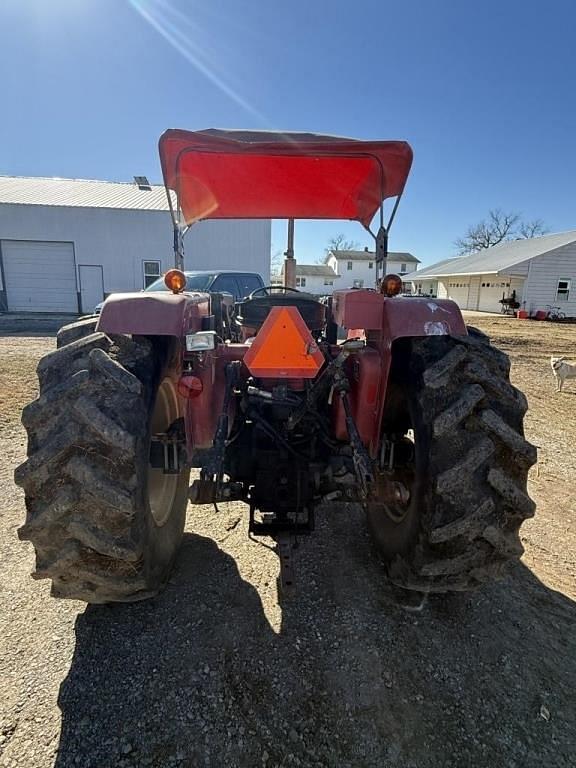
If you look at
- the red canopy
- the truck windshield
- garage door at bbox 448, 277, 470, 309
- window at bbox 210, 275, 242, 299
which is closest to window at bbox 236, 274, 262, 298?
window at bbox 210, 275, 242, 299

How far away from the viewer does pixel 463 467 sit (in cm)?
201

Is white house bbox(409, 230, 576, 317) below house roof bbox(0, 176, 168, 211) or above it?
below

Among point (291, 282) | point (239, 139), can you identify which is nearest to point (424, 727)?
point (239, 139)

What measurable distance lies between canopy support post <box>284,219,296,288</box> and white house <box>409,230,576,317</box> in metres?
25.1

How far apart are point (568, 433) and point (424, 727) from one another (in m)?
4.96

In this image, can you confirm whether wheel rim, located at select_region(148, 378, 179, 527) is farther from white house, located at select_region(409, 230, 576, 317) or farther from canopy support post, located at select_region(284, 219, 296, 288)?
white house, located at select_region(409, 230, 576, 317)

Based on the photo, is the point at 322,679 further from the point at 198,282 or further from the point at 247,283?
the point at 247,283

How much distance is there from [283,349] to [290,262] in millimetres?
2652

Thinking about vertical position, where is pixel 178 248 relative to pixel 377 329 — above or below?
above

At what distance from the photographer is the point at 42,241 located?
68.2 feet

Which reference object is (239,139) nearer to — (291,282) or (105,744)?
(291,282)

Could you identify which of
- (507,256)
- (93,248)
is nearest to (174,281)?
(93,248)

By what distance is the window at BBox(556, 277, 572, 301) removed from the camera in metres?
26.4

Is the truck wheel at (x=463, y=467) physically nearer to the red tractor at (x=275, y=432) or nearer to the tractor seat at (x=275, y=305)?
the red tractor at (x=275, y=432)
